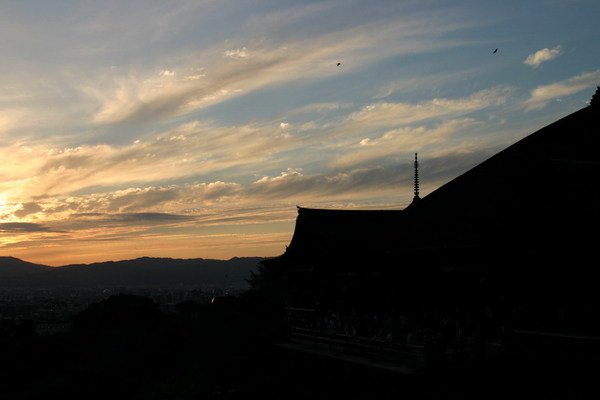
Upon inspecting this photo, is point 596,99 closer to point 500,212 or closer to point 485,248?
point 500,212

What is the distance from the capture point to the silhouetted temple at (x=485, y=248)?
1595cm

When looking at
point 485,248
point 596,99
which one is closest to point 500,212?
point 485,248

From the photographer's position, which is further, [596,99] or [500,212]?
[596,99]

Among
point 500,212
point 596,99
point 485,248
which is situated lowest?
point 485,248

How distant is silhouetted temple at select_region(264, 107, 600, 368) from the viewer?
15.9m

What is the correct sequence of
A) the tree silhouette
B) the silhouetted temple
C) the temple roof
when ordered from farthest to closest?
1. the tree silhouette
2. the temple roof
3. the silhouetted temple

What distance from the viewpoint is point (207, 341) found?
4300cm

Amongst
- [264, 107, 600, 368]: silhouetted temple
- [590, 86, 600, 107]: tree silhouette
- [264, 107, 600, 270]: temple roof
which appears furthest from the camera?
[590, 86, 600, 107]: tree silhouette

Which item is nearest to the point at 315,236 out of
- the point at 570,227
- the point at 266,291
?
the point at 570,227

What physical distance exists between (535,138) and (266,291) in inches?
1884

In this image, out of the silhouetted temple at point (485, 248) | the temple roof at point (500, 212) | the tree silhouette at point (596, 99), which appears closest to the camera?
the silhouetted temple at point (485, 248)

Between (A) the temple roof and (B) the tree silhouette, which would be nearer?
(A) the temple roof

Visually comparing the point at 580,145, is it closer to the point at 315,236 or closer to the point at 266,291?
the point at 315,236

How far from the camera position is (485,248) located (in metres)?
17.0
